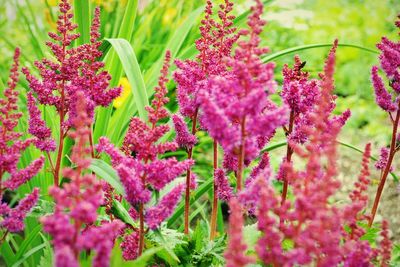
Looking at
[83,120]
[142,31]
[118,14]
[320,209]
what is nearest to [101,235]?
[83,120]

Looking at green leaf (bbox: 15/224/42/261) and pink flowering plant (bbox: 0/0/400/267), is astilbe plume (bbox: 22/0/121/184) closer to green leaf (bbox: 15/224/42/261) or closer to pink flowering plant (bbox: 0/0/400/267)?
pink flowering plant (bbox: 0/0/400/267)

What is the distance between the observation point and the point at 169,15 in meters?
5.67

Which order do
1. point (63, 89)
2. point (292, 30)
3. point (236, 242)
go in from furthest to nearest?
point (292, 30) < point (63, 89) < point (236, 242)

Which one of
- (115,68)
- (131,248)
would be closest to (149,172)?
(131,248)

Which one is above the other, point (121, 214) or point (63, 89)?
point (63, 89)

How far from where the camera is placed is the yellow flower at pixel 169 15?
550cm

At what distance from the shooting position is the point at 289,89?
2148mm

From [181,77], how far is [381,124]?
4997 mm

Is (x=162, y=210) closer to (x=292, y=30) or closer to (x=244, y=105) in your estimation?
(x=244, y=105)

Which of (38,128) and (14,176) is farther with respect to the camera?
(38,128)

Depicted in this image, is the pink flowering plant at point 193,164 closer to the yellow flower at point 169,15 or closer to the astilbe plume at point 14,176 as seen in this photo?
the astilbe plume at point 14,176

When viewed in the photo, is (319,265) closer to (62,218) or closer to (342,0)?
(62,218)

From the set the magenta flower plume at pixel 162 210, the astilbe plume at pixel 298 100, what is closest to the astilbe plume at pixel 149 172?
the magenta flower plume at pixel 162 210

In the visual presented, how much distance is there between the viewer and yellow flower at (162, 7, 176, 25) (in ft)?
18.0
